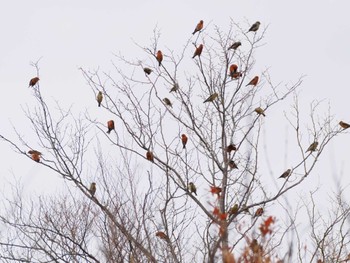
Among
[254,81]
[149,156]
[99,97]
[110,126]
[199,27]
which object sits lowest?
[149,156]

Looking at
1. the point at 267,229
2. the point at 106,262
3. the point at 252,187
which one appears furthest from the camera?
the point at 106,262

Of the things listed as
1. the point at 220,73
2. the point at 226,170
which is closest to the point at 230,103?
the point at 220,73

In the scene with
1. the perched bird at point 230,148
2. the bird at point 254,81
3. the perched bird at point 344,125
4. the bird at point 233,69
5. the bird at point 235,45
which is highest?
the bird at point 235,45


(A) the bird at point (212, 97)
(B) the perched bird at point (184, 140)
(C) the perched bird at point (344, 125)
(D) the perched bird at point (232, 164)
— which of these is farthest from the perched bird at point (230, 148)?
(C) the perched bird at point (344, 125)

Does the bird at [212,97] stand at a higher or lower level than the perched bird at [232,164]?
higher

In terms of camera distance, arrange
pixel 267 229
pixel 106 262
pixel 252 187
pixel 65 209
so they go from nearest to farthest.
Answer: pixel 267 229 < pixel 252 187 < pixel 106 262 < pixel 65 209

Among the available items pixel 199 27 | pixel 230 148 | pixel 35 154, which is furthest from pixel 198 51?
pixel 35 154

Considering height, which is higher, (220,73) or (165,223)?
(220,73)

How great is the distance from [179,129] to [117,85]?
103 cm

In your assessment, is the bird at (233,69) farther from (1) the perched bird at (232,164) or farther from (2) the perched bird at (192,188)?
(2) the perched bird at (192,188)

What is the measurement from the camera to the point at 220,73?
28.5 feet

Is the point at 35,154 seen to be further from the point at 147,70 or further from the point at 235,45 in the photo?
the point at 235,45

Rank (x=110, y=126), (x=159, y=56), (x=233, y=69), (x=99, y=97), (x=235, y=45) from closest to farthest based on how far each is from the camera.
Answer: (x=110, y=126)
(x=99, y=97)
(x=159, y=56)
(x=233, y=69)
(x=235, y=45)

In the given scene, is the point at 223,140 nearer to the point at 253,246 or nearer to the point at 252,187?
the point at 252,187
